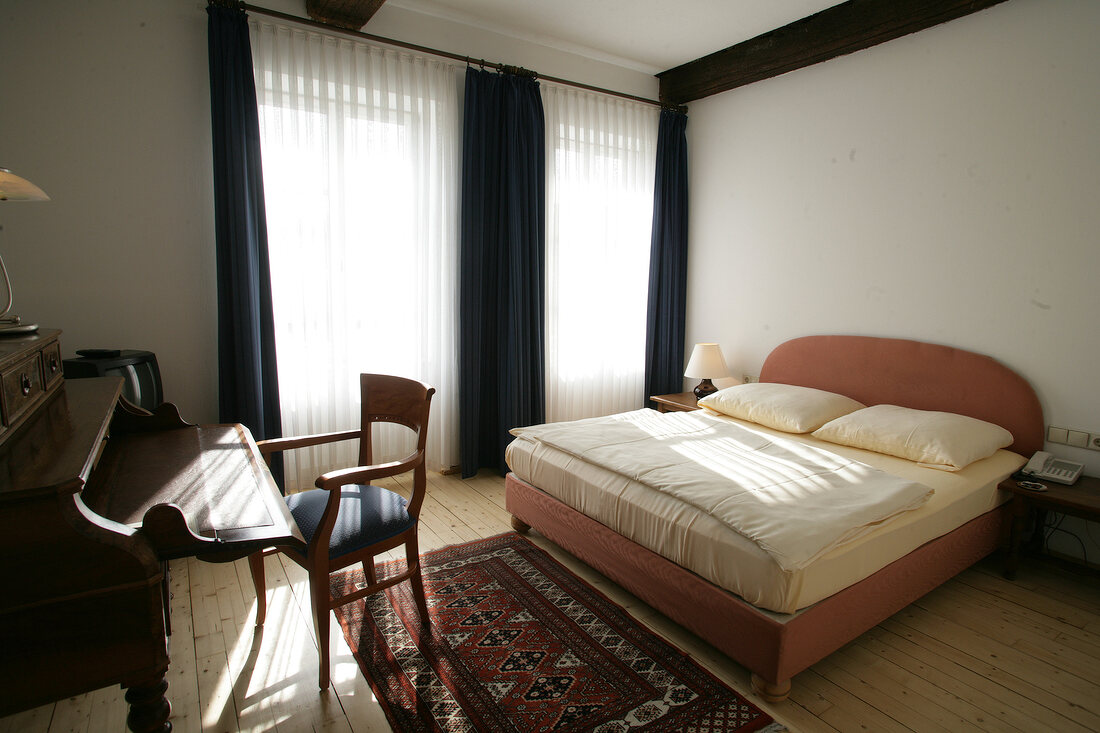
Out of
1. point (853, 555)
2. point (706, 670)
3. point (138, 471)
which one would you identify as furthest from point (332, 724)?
point (853, 555)

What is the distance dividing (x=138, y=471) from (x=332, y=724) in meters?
0.94

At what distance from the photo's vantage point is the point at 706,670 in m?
2.05

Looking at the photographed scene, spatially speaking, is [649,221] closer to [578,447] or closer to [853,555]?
[578,447]

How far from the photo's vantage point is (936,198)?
3.25m

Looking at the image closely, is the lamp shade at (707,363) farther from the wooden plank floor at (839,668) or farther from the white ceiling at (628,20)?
the white ceiling at (628,20)

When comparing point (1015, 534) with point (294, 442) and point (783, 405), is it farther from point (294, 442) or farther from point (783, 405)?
point (294, 442)

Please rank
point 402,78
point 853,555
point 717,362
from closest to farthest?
1. point 853,555
2. point 402,78
3. point 717,362

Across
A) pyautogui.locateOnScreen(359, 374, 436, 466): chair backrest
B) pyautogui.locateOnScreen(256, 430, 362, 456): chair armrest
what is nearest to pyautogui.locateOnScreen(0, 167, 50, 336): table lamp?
pyautogui.locateOnScreen(256, 430, 362, 456): chair armrest

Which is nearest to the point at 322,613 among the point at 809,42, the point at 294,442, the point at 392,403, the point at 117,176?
the point at 294,442

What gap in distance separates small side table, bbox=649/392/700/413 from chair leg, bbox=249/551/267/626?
2726 mm

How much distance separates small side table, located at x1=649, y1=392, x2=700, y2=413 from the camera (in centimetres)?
417

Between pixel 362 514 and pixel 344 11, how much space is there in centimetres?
258

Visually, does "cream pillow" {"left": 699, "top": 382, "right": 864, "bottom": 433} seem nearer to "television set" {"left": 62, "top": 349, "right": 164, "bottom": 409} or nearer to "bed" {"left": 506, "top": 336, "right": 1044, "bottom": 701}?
"bed" {"left": 506, "top": 336, "right": 1044, "bottom": 701}

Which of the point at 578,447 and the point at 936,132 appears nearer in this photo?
the point at 578,447
